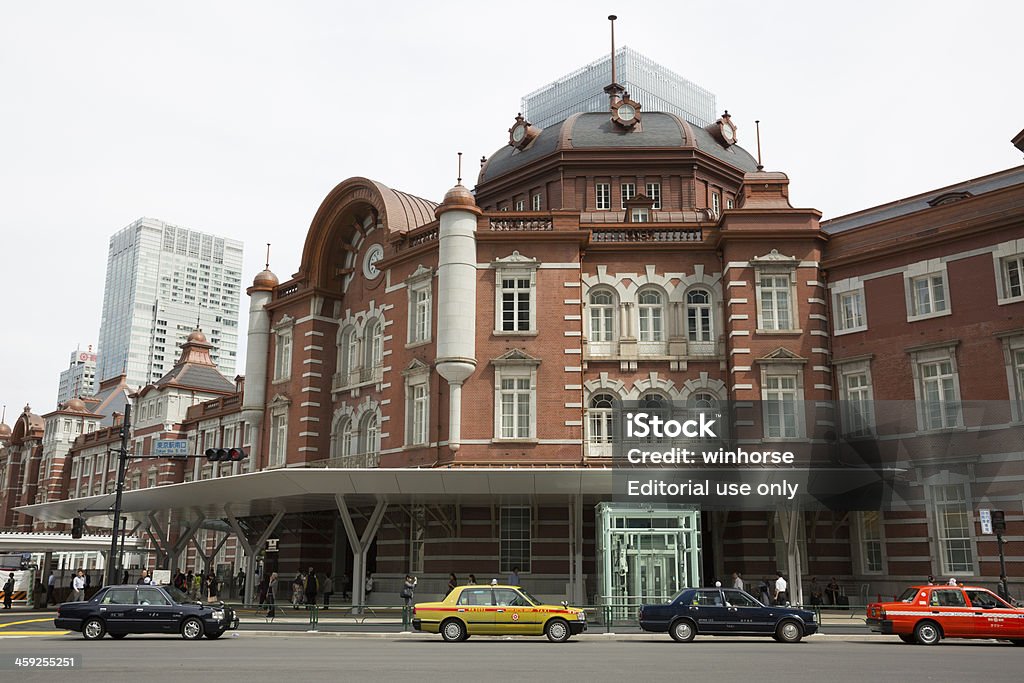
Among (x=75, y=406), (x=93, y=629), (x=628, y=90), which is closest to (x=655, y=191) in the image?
(x=93, y=629)

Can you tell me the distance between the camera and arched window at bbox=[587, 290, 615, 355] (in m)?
36.3

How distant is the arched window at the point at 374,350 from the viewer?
4050 centimetres

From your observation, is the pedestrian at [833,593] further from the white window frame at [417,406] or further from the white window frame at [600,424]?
the white window frame at [417,406]

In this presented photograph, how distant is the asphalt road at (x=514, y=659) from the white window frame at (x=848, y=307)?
13979 mm

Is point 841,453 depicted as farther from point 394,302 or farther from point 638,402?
point 394,302

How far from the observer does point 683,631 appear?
23.1m

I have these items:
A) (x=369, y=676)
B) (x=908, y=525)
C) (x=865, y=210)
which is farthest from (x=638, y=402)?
(x=369, y=676)

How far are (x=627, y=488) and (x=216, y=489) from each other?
50.3 ft

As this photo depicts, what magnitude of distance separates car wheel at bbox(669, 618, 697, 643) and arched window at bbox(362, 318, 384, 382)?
65.9 ft

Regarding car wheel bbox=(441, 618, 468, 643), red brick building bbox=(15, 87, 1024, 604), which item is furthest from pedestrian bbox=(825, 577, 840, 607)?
car wheel bbox=(441, 618, 468, 643)

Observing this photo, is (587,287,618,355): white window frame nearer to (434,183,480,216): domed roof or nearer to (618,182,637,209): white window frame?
(434,183,480,216): domed roof

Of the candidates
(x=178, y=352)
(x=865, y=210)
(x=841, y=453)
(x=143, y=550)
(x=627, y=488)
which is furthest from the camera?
(x=178, y=352)

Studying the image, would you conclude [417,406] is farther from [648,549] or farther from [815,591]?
[815,591]

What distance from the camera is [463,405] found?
3488 cm
